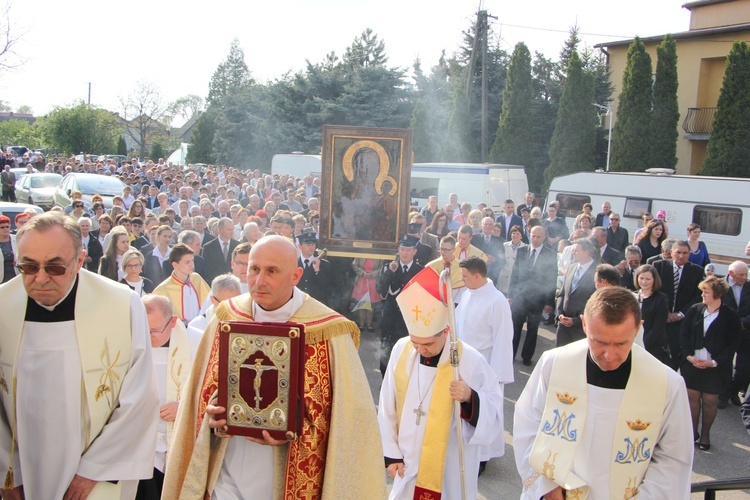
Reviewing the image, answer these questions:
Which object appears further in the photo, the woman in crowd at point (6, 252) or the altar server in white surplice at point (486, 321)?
the woman in crowd at point (6, 252)

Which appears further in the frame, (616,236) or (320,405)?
(616,236)

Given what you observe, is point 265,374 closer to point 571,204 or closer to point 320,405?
point 320,405

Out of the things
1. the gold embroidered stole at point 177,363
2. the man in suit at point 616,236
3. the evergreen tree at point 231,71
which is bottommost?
the gold embroidered stole at point 177,363

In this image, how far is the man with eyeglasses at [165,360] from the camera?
4.62 m

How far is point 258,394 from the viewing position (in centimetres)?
333

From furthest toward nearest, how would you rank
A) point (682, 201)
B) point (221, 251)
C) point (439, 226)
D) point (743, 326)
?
point (682, 201)
point (439, 226)
point (221, 251)
point (743, 326)

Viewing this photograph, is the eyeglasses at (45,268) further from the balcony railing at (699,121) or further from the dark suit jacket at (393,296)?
the balcony railing at (699,121)

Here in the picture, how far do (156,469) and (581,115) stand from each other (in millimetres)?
29186

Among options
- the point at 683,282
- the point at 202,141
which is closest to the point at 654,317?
the point at 683,282

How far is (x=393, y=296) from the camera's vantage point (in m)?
9.12

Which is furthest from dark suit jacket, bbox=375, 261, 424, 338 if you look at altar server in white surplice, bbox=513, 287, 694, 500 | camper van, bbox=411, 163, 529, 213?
camper van, bbox=411, 163, 529, 213

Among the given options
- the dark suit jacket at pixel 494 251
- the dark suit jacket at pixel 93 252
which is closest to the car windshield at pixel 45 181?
the dark suit jacket at pixel 93 252

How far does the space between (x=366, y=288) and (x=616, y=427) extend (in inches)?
334

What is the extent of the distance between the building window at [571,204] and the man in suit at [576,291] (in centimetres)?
1130
